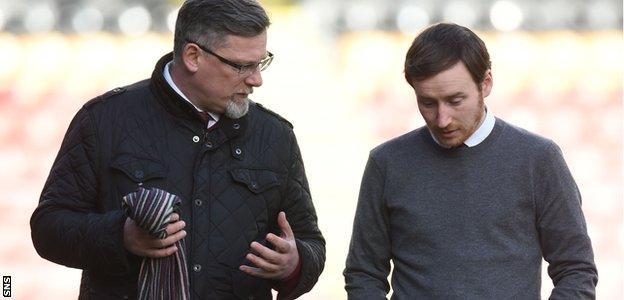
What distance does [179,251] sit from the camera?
2752 millimetres

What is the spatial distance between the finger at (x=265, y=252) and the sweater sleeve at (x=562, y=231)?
1.78 ft

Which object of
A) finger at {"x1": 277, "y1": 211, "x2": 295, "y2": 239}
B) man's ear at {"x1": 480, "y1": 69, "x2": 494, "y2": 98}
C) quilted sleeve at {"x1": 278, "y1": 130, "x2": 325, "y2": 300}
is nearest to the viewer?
man's ear at {"x1": 480, "y1": 69, "x2": 494, "y2": 98}

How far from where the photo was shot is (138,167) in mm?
2830

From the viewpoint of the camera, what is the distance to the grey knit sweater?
268cm

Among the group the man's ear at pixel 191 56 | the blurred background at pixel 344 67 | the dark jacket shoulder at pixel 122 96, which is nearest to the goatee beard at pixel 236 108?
the man's ear at pixel 191 56

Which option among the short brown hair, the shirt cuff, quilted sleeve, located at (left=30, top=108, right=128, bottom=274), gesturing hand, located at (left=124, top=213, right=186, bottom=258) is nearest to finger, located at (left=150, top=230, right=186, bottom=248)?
gesturing hand, located at (left=124, top=213, right=186, bottom=258)

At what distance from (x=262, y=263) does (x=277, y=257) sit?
36 millimetres

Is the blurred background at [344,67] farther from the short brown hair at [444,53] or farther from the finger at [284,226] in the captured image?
the short brown hair at [444,53]

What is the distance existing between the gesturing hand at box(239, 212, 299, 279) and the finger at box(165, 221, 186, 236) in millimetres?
171

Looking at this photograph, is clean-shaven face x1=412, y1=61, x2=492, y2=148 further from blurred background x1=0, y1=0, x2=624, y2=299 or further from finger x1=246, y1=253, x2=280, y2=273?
blurred background x1=0, y1=0, x2=624, y2=299

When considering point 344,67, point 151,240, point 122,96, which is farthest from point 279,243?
point 344,67

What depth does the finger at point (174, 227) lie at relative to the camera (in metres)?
2.61

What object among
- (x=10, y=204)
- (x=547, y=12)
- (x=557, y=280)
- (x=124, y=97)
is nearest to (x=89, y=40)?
(x=10, y=204)

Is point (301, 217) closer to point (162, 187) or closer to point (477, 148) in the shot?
point (162, 187)
